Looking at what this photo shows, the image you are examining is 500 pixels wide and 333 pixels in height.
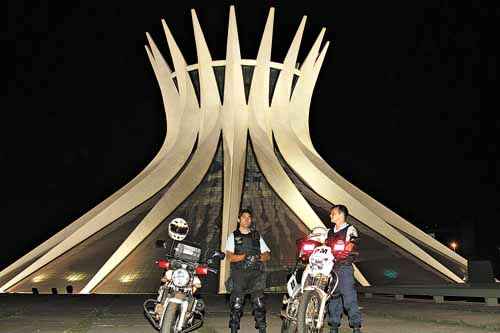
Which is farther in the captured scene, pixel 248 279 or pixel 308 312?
pixel 248 279

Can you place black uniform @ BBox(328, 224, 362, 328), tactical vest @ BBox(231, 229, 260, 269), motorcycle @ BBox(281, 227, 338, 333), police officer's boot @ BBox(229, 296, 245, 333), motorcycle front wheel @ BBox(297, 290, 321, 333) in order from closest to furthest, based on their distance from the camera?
motorcycle front wheel @ BBox(297, 290, 321, 333) < motorcycle @ BBox(281, 227, 338, 333) < black uniform @ BBox(328, 224, 362, 328) < police officer's boot @ BBox(229, 296, 245, 333) < tactical vest @ BBox(231, 229, 260, 269)

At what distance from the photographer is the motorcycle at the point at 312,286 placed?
523cm

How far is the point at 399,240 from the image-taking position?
842 inches

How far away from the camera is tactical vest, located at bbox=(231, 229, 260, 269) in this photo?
21.6ft

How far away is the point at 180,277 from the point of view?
541 centimetres

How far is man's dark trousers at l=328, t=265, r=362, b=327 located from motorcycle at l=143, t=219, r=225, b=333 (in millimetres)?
1237

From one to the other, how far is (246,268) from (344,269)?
40.6 inches

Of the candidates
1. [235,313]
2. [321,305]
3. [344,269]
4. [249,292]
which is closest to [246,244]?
[249,292]

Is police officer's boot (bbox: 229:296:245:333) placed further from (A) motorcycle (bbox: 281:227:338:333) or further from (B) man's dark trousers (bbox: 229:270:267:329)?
(A) motorcycle (bbox: 281:227:338:333)

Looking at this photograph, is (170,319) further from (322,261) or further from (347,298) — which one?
(347,298)

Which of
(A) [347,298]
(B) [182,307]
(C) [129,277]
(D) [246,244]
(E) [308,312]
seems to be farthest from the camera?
(C) [129,277]

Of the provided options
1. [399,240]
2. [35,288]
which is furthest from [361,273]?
[35,288]

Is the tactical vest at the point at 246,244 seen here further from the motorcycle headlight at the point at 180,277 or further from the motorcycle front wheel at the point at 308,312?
the motorcycle front wheel at the point at 308,312

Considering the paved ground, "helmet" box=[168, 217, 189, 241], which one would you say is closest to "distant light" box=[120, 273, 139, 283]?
the paved ground
